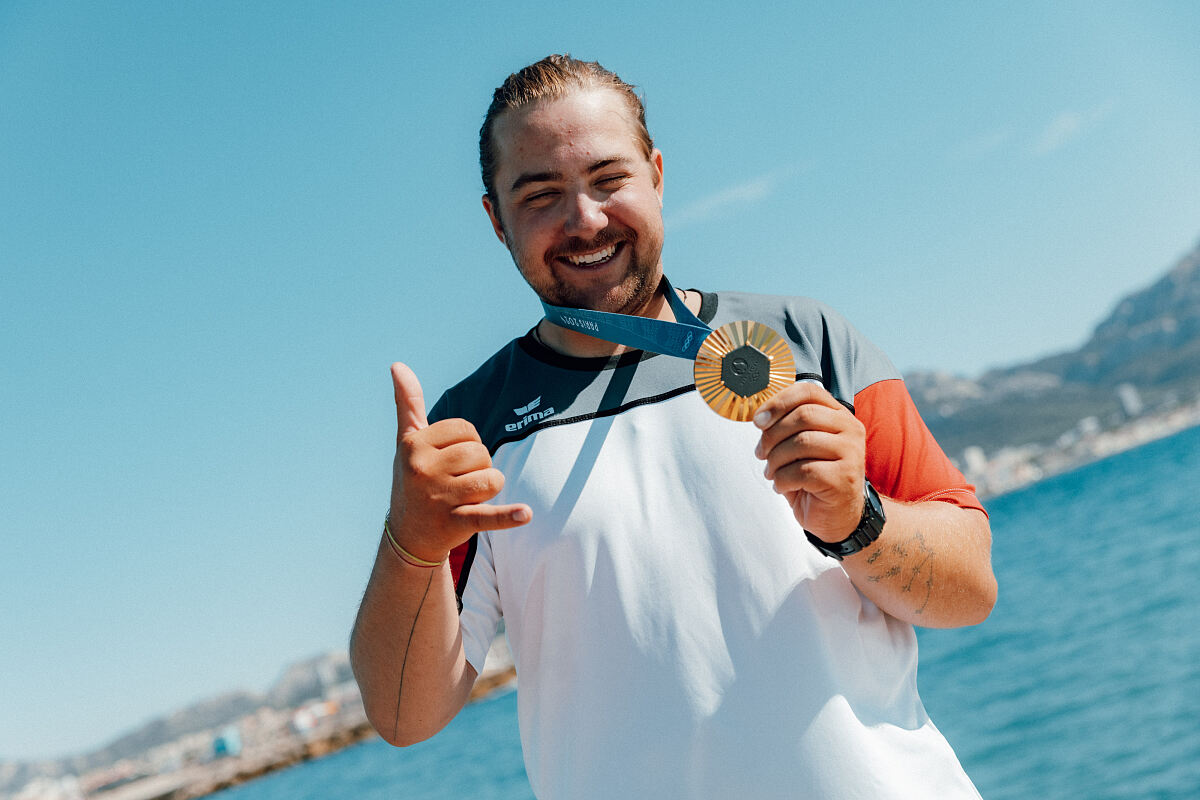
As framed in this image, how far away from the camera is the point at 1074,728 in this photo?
16.0 metres

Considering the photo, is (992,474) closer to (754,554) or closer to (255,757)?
(255,757)

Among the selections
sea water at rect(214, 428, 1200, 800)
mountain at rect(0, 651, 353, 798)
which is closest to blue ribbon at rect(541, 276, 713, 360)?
sea water at rect(214, 428, 1200, 800)

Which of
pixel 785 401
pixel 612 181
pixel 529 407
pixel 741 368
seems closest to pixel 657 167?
pixel 612 181

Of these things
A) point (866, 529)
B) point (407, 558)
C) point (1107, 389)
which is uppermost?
point (407, 558)

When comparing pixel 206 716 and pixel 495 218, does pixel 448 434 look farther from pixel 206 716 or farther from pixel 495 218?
pixel 206 716

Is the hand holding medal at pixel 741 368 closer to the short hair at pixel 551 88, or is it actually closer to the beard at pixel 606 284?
the beard at pixel 606 284

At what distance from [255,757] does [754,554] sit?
262 feet

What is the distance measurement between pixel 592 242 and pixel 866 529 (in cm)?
84

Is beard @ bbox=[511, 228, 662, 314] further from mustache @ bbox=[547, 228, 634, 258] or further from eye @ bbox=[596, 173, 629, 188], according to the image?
eye @ bbox=[596, 173, 629, 188]

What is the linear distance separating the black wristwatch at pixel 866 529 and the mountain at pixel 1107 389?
155m

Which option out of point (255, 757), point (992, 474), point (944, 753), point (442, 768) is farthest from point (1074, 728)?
point (992, 474)

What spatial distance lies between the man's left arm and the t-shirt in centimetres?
9

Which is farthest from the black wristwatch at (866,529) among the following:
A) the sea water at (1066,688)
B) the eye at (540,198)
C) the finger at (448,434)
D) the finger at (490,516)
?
the sea water at (1066,688)

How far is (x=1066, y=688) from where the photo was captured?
19.4m
